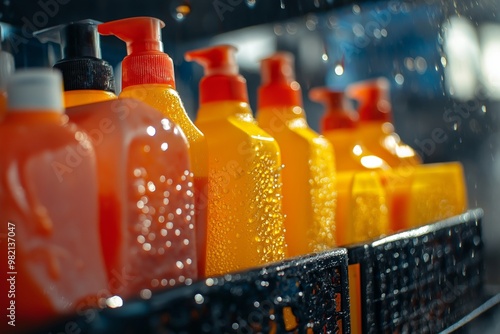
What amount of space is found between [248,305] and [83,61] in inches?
9.4

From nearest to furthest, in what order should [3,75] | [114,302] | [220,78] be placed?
[114,302], [3,75], [220,78]

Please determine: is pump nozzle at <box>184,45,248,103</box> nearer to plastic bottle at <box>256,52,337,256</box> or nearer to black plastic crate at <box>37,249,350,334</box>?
plastic bottle at <box>256,52,337,256</box>

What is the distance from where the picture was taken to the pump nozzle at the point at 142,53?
1.62ft

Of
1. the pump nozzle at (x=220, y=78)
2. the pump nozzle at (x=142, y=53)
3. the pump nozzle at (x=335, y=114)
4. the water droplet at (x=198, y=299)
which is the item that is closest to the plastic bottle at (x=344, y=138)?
the pump nozzle at (x=335, y=114)

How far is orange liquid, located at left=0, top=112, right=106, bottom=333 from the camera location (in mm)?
335

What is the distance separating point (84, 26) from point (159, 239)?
20 cm

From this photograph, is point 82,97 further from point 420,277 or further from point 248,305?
point 420,277

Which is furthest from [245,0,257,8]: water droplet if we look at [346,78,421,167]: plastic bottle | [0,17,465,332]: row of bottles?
[346,78,421,167]: plastic bottle

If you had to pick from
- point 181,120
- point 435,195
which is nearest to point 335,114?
point 435,195

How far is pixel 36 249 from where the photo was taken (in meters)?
0.34

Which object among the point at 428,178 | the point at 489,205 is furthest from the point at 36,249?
the point at 489,205

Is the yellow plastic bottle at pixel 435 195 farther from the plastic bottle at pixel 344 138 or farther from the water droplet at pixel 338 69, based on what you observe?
the water droplet at pixel 338 69

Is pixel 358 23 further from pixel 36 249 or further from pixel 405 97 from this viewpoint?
pixel 36 249

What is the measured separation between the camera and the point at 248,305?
39cm
